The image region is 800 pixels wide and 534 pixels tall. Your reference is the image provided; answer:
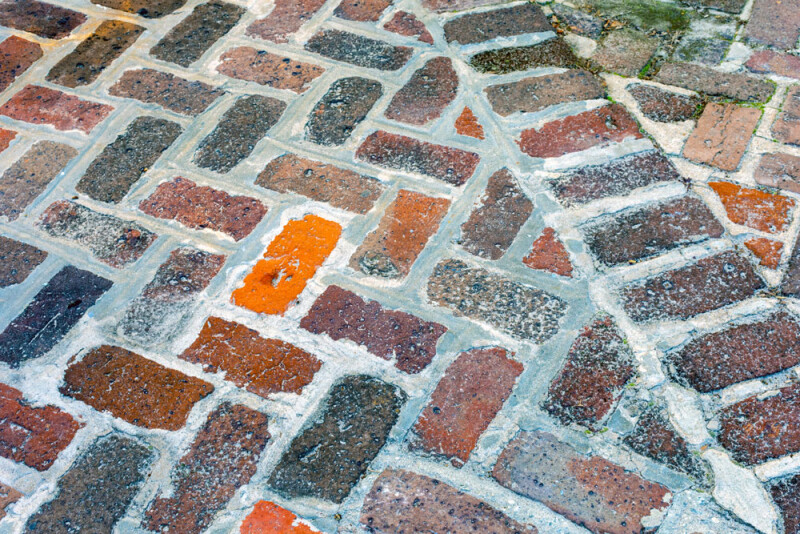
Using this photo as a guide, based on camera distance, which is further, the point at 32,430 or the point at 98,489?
the point at 32,430

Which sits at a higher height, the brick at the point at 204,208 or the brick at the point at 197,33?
the brick at the point at 197,33

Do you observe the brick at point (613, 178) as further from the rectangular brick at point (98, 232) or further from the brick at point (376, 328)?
the rectangular brick at point (98, 232)

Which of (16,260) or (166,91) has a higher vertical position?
(166,91)

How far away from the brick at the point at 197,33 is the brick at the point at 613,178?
1362 millimetres

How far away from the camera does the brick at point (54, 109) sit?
231 centimetres

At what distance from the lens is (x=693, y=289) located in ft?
5.98

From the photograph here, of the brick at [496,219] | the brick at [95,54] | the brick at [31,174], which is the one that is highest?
the brick at [95,54]

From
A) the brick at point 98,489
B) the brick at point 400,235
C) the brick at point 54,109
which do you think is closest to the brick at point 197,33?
the brick at point 54,109

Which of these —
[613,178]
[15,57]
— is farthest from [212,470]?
[15,57]

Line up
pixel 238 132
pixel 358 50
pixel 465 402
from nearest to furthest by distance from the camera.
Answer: pixel 465 402
pixel 238 132
pixel 358 50

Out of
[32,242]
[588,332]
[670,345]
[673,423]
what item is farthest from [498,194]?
[32,242]

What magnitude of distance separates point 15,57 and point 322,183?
4.47 feet

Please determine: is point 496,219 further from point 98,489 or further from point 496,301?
point 98,489

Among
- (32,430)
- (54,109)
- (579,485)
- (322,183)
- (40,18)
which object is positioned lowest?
(579,485)
